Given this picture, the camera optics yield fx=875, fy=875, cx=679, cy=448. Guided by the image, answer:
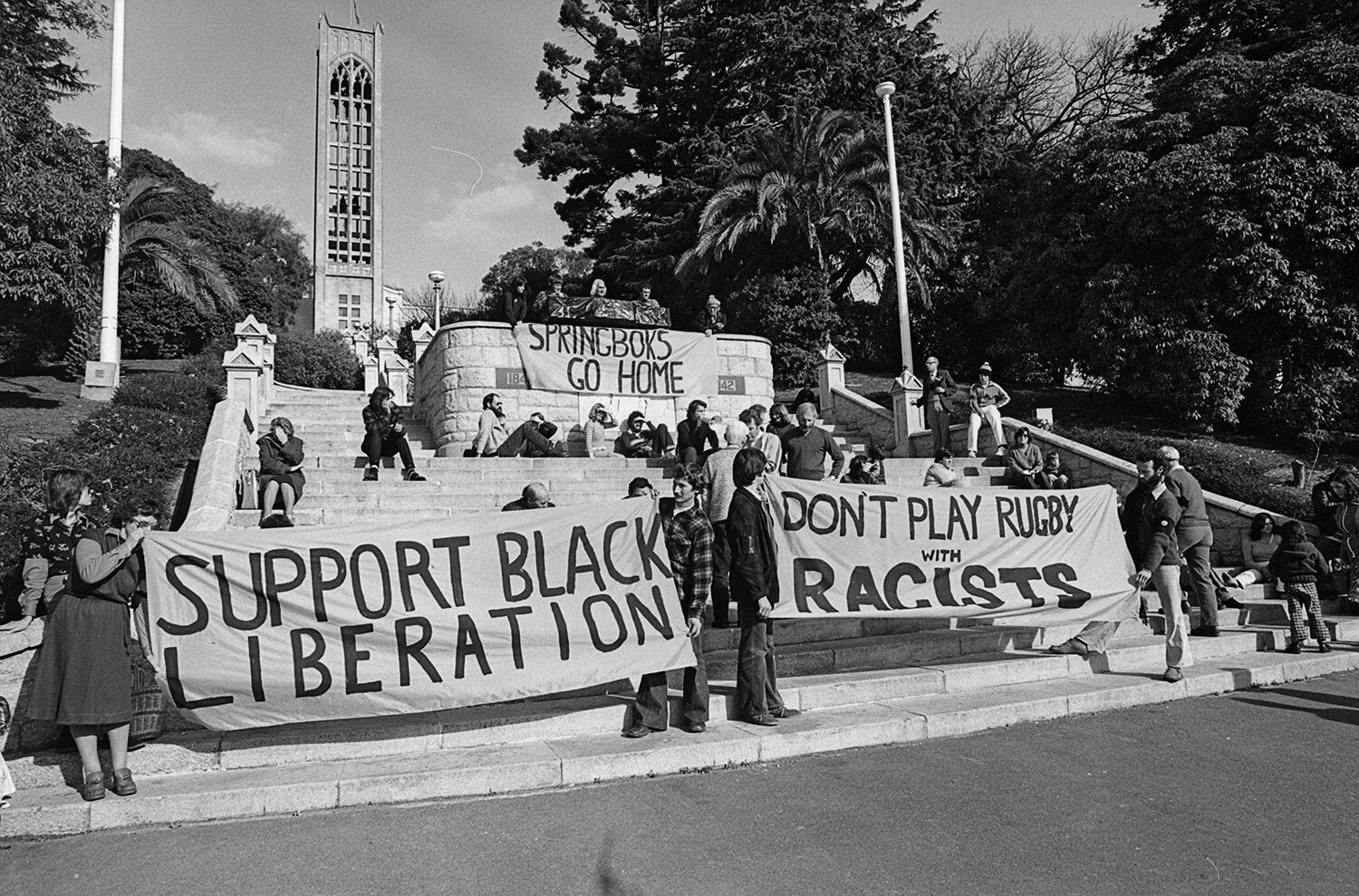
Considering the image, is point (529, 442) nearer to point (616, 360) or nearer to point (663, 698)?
point (616, 360)

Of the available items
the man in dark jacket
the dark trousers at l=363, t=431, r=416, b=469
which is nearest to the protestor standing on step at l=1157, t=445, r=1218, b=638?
the man in dark jacket

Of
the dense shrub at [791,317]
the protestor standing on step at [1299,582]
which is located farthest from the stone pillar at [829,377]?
the protestor standing on step at [1299,582]

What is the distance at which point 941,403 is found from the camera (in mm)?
15000

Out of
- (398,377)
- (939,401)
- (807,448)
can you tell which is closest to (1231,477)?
(939,401)

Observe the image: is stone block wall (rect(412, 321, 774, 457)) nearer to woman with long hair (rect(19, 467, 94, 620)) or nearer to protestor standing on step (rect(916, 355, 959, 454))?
protestor standing on step (rect(916, 355, 959, 454))

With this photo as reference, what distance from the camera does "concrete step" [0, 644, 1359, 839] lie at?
4648mm

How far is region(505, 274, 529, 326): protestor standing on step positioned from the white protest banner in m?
0.20

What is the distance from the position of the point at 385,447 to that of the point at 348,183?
61221 mm

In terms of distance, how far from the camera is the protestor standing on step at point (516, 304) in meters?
16.2

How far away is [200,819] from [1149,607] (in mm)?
9296

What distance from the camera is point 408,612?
5508 millimetres

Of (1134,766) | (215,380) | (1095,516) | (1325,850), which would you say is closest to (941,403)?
(1095,516)

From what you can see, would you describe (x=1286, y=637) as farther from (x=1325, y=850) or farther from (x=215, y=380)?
(x=215, y=380)

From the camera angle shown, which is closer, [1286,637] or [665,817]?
[665,817]
